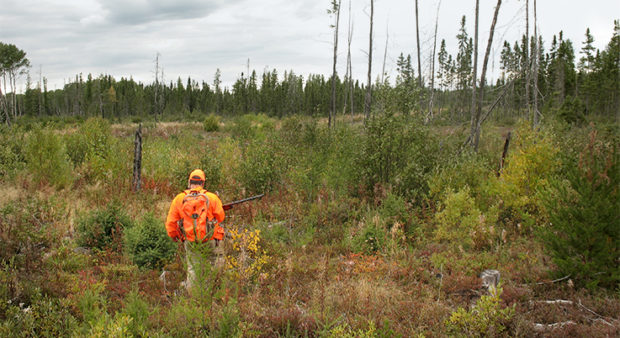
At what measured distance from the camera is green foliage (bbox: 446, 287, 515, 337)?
388cm

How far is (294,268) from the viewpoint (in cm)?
616

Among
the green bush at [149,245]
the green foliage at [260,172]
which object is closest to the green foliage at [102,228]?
the green bush at [149,245]

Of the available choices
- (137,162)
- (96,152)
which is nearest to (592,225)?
(137,162)

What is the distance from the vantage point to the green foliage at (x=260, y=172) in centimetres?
1035

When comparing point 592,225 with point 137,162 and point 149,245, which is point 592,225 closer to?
point 149,245

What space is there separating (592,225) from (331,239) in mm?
4444

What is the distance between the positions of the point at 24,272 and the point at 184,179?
18.6 feet

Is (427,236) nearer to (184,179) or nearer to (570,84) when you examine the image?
(184,179)

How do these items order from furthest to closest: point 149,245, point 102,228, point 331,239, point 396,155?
point 396,155 → point 331,239 → point 102,228 → point 149,245

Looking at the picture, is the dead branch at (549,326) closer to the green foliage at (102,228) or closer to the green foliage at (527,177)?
the green foliage at (527,177)

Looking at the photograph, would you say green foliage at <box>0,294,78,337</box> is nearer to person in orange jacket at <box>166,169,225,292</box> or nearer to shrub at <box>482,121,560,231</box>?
person in orange jacket at <box>166,169,225,292</box>

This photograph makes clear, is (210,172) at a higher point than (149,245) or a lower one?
higher

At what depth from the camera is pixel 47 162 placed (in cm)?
1027

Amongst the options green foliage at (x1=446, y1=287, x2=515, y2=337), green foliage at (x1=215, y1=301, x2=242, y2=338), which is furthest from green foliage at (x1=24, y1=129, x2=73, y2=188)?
green foliage at (x1=446, y1=287, x2=515, y2=337)
